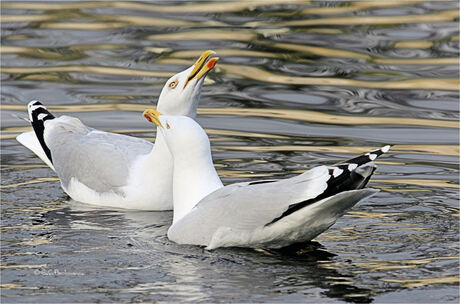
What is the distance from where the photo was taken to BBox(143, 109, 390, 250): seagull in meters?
7.37

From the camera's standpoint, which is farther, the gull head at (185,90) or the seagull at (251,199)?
the gull head at (185,90)

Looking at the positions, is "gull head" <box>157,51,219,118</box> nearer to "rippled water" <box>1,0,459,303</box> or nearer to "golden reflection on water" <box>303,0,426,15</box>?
"rippled water" <box>1,0,459,303</box>

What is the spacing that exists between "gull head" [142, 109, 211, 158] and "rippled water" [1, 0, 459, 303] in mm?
709

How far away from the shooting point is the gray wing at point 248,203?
750 centimetres

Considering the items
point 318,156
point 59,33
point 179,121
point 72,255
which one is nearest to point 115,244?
point 72,255

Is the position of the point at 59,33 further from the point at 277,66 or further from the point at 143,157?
the point at 143,157

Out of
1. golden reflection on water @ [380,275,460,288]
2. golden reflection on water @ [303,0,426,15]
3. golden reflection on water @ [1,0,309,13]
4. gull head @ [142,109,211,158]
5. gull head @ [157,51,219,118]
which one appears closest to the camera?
golden reflection on water @ [380,275,460,288]

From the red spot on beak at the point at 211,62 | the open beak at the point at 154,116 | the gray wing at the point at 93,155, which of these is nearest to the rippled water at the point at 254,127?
the gray wing at the point at 93,155

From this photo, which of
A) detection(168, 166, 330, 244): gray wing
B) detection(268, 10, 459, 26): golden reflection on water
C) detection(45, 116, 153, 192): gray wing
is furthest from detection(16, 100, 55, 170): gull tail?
detection(268, 10, 459, 26): golden reflection on water

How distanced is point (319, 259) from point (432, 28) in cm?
997

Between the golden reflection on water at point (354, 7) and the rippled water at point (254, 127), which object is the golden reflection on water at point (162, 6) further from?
the golden reflection on water at point (354, 7)

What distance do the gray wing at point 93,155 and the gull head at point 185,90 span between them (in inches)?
26.9

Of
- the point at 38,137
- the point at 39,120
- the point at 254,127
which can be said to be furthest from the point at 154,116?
the point at 254,127

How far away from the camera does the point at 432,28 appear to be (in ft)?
55.9
